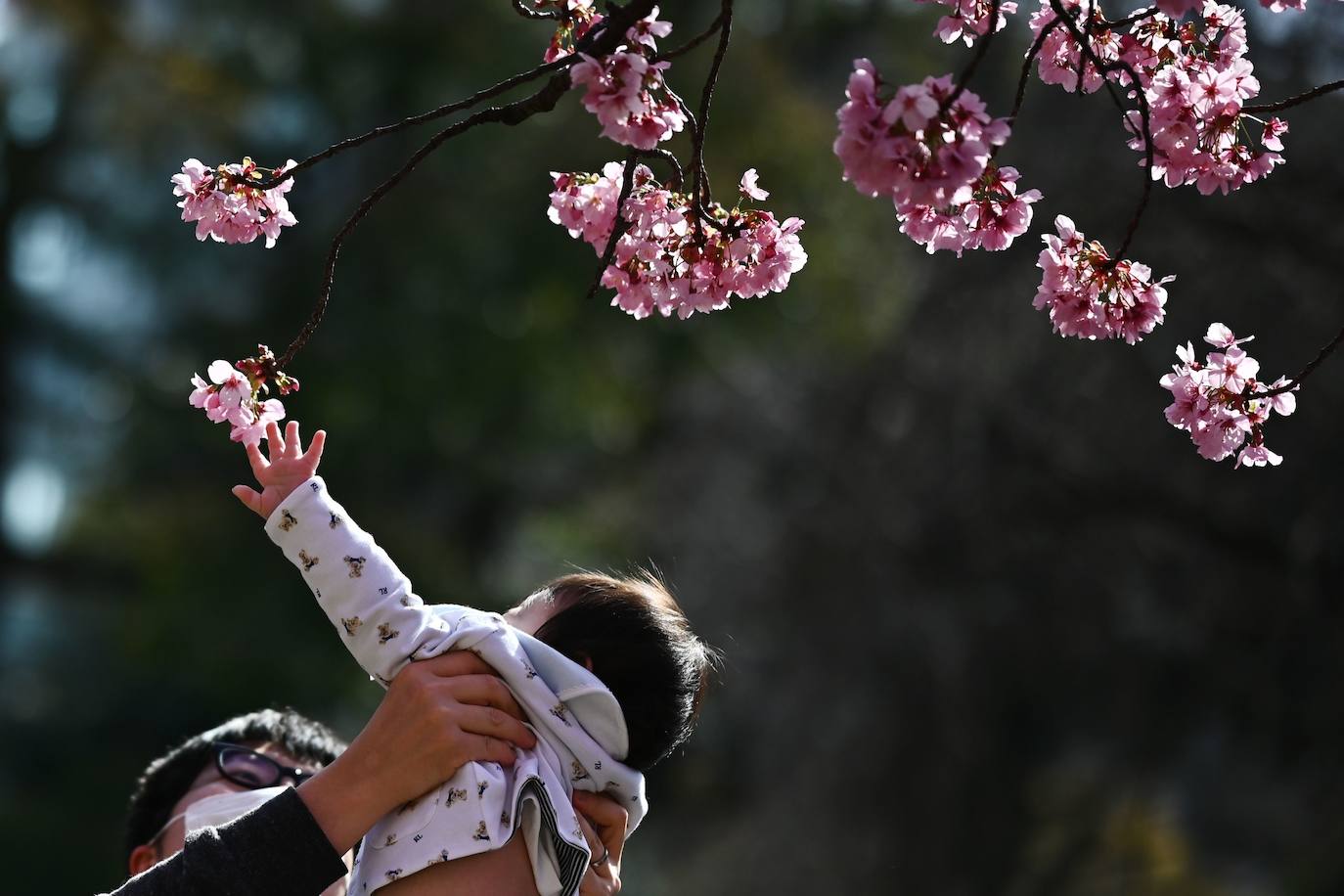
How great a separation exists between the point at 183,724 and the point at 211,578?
3.26 feet

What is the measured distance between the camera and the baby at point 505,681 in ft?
4.91

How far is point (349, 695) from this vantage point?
381 inches

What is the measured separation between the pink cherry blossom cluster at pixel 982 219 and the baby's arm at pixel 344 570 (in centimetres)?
67

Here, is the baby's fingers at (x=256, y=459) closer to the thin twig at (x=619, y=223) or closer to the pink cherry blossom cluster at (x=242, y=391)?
→ the pink cherry blossom cluster at (x=242, y=391)

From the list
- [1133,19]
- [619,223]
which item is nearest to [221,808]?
[619,223]

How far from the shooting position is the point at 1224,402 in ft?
5.77

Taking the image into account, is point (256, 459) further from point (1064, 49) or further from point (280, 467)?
point (1064, 49)

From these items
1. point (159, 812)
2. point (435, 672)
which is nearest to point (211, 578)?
point (159, 812)

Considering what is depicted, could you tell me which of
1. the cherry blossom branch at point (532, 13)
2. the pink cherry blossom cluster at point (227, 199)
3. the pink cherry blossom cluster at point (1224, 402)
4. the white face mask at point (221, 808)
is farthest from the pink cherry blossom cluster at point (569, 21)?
the white face mask at point (221, 808)

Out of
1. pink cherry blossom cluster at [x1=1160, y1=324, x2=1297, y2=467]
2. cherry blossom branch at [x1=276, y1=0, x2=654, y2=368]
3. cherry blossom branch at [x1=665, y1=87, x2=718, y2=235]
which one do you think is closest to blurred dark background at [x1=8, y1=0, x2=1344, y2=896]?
pink cherry blossom cluster at [x1=1160, y1=324, x2=1297, y2=467]

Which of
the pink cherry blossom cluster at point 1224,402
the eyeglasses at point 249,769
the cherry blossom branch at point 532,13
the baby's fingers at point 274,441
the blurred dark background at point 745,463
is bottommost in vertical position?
the eyeglasses at point 249,769

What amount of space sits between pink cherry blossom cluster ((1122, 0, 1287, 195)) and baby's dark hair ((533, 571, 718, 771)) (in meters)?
0.77

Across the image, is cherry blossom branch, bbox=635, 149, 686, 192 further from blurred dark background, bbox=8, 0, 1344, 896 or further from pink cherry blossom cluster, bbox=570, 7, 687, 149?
blurred dark background, bbox=8, 0, 1344, 896

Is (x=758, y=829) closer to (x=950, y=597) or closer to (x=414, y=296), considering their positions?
(x=950, y=597)
